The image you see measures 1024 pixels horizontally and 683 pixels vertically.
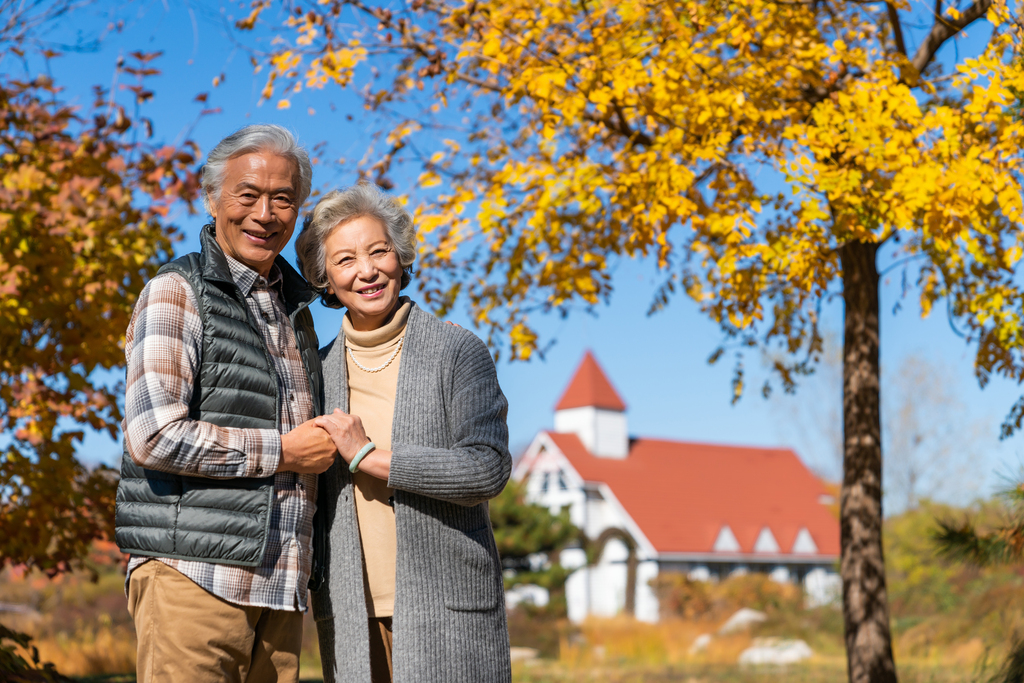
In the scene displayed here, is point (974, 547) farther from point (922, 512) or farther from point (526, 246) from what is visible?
point (922, 512)

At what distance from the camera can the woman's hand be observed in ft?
7.38

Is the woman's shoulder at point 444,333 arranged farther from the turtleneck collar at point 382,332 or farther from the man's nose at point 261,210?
the man's nose at point 261,210

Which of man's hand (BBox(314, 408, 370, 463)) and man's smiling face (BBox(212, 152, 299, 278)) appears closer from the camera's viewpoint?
man's hand (BBox(314, 408, 370, 463))

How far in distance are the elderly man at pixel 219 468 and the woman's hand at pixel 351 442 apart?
3 cm

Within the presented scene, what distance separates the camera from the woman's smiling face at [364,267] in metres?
2.49

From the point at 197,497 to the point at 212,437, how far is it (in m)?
0.15

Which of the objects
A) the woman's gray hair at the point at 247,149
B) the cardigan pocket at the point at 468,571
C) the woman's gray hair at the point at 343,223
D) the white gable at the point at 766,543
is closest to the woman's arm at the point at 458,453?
the cardigan pocket at the point at 468,571

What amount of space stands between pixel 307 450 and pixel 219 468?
20cm

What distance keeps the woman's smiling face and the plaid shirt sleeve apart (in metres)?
0.44

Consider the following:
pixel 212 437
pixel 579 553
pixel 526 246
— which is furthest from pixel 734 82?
pixel 579 553

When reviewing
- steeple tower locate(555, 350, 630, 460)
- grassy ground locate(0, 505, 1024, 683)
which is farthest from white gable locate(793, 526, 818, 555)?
grassy ground locate(0, 505, 1024, 683)

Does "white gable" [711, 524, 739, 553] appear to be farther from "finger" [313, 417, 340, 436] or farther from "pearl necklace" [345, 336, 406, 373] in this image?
"finger" [313, 417, 340, 436]

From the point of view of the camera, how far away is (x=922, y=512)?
2252 centimetres

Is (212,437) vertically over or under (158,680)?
over
